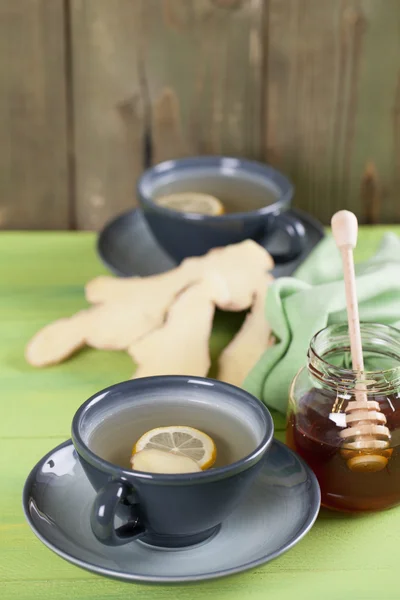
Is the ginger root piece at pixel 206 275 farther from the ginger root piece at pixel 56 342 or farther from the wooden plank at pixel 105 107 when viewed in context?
the wooden plank at pixel 105 107

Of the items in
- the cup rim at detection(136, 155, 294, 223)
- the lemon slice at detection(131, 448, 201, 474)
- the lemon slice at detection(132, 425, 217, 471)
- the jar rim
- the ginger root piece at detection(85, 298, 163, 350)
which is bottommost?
the ginger root piece at detection(85, 298, 163, 350)

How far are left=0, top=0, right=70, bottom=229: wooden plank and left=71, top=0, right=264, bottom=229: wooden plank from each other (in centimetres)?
2

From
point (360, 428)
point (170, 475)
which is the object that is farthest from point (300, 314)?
point (170, 475)

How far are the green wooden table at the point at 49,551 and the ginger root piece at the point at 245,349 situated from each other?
0.05 meters

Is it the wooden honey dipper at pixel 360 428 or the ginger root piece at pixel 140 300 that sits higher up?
the wooden honey dipper at pixel 360 428

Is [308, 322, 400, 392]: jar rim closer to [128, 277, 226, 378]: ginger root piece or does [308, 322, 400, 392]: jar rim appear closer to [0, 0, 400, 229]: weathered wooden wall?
[128, 277, 226, 378]: ginger root piece

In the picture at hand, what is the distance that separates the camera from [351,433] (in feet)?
2.13

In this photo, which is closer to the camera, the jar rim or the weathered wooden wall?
the jar rim

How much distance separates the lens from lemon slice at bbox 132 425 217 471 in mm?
618

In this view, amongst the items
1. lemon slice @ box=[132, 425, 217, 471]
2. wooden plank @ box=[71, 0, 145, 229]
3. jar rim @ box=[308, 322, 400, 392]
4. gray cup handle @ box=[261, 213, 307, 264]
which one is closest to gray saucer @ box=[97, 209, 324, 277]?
gray cup handle @ box=[261, 213, 307, 264]

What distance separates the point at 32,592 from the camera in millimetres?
583

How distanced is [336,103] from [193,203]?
275 millimetres

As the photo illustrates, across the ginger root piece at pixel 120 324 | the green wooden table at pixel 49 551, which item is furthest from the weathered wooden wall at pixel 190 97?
the ginger root piece at pixel 120 324

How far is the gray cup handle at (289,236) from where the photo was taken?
987mm
